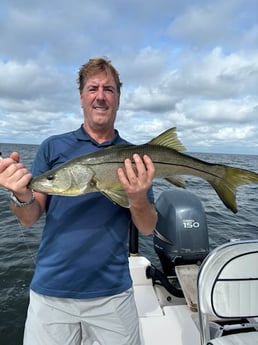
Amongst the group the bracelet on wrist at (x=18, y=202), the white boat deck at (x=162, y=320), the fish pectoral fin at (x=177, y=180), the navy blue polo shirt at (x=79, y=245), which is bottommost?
the white boat deck at (x=162, y=320)

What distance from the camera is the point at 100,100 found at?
99.8 inches

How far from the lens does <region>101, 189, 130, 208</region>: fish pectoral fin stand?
7.63 ft

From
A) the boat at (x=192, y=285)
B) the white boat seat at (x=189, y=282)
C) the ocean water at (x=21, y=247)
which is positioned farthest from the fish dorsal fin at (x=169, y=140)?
the ocean water at (x=21, y=247)

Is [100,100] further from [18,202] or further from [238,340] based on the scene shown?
[238,340]

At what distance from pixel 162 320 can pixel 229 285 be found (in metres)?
1.68

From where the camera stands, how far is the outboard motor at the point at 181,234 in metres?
4.77

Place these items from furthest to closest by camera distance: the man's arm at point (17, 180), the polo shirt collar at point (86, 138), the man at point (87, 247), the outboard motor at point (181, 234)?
the outboard motor at point (181, 234)
the polo shirt collar at point (86, 138)
the man at point (87, 247)
the man's arm at point (17, 180)

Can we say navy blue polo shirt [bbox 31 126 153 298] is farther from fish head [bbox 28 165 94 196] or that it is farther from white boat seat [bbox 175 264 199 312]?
white boat seat [bbox 175 264 199 312]

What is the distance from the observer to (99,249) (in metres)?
2.47

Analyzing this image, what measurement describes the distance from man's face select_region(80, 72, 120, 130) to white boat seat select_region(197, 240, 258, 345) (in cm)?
135

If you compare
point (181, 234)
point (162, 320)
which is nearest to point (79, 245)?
point (162, 320)

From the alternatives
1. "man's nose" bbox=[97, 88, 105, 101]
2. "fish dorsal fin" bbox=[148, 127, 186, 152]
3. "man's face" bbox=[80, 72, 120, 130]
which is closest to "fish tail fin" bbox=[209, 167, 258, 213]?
"fish dorsal fin" bbox=[148, 127, 186, 152]

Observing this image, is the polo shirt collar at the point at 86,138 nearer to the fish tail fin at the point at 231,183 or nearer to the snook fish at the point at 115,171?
the snook fish at the point at 115,171

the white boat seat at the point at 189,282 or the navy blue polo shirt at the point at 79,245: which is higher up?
the navy blue polo shirt at the point at 79,245
